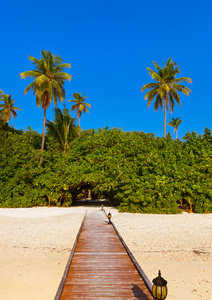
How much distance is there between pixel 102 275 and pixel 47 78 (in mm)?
21142

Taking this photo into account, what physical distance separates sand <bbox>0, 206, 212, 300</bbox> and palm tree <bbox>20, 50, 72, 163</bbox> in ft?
47.1

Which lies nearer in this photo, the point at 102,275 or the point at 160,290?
the point at 160,290

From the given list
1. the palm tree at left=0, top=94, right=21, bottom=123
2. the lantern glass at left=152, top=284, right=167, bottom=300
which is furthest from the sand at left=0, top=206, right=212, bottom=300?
the palm tree at left=0, top=94, right=21, bottom=123

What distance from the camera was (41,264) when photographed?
6195 mm

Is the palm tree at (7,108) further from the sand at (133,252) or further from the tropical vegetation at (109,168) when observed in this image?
the sand at (133,252)

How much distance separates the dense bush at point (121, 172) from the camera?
1675 cm

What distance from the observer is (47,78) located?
2255 cm

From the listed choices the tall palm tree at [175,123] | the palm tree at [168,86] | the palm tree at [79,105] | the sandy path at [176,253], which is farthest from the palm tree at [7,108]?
the tall palm tree at [175,123]

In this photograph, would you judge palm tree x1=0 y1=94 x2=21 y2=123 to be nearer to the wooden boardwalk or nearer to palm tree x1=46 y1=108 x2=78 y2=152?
palm tree x1=46 y1=108 x2=78 y2=152

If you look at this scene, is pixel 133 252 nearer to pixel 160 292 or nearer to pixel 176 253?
pixel 176 253

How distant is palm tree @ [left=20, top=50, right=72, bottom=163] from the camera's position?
73.2 feet

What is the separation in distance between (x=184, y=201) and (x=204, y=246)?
35.6 ft

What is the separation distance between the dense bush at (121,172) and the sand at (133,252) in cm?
467

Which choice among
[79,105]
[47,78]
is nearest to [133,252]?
[47,78]
